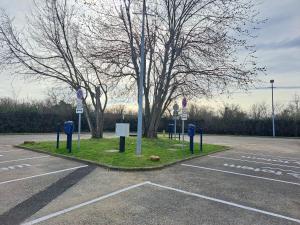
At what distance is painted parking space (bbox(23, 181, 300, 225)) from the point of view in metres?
4.80

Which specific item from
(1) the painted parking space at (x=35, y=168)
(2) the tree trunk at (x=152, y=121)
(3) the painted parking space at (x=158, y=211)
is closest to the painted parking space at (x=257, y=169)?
(3) the painted parking space at (x=158, y=211)

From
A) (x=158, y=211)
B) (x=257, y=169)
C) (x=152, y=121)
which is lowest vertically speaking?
(x=158, y=211)

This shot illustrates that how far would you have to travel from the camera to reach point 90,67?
18766 millimetres

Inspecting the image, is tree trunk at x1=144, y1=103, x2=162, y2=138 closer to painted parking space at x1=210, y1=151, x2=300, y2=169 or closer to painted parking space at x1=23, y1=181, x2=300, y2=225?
painted parking space at x1=210, y1=151, x2=300, y2=169

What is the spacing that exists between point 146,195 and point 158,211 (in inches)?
42.9

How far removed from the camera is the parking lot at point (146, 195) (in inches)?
195

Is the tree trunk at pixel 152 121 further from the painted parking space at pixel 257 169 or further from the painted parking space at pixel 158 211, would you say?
the painted parking space at pixel 158 211

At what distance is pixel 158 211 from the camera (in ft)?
17.3

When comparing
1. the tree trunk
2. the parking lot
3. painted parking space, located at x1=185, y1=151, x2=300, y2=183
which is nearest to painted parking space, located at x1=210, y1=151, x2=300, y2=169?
painted parking space, located at x1=185, y1=151, x2=300, y2=183

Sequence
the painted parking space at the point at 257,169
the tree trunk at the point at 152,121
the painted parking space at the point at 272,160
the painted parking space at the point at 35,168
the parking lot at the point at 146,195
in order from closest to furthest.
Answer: the parking lot at the point at 146,195
the painted parking space at the point at 35,168
the painted parking space at the point at 257,169
the painted parking space at the point at 272,160
the tree trunk at the point at 152,121

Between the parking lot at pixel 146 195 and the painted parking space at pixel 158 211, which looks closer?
the painted parking space at pixel 158 211

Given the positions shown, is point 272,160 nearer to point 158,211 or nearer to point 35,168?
point 158,211

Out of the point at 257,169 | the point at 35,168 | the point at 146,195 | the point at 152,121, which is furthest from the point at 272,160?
the point at 35,168

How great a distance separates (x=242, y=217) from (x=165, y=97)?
599 inches
